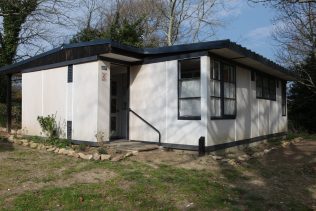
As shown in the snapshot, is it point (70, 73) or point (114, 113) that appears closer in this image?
point (70, 73)

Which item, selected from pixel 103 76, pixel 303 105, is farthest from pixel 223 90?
pixel 303 105

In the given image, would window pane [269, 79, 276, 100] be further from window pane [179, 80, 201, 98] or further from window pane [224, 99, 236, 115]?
window pane [179, 80, 201, 98]

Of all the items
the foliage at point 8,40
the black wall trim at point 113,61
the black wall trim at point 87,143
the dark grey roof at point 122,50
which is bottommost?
the black wall trim at point 87,143

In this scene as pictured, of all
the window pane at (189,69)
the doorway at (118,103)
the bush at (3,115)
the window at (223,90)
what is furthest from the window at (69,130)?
the bush at (3,115)

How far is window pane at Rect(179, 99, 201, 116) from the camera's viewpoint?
34.8 feet

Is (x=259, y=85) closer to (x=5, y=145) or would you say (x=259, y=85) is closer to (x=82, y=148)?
(x=82, y=148)

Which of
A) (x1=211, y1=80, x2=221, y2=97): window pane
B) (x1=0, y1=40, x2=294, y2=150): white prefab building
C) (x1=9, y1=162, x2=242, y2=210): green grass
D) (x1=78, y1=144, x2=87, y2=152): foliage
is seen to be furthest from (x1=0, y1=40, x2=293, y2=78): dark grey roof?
(x1=9, y1=162, x2=242, y2=210): green grass

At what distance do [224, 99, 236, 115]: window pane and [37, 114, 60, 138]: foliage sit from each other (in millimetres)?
5722

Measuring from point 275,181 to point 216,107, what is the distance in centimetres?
347

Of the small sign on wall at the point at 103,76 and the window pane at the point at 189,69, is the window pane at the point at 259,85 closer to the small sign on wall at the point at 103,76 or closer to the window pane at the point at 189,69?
the window pane at the point at 189,69

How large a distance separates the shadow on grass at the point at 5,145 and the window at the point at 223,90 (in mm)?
6243

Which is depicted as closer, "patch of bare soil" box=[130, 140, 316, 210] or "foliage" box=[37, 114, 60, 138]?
"patch of bare soil" box=[130, 140, 316, 210]

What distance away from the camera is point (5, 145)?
11984 mm

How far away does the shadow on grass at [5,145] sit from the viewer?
11.2 metres
